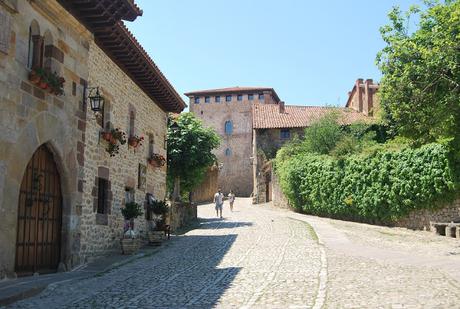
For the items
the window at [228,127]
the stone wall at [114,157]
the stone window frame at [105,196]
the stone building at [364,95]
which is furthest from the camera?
the window at [228,127]

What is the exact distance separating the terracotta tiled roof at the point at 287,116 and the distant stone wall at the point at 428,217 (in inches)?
826

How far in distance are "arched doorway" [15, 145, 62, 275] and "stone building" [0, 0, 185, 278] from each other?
0.07 ft

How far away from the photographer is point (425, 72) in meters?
14.7

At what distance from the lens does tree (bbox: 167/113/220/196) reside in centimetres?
2542

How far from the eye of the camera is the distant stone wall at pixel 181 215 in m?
22.5

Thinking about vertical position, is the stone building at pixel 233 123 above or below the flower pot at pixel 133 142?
above

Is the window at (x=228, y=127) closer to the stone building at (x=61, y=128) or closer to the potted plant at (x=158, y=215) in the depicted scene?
the potted plant at (x=158, y=215)

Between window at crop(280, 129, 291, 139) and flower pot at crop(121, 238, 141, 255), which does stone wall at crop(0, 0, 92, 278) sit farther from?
window at crop(280, 129, 291, 139)

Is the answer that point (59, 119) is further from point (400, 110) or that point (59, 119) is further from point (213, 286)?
point (400, 110)

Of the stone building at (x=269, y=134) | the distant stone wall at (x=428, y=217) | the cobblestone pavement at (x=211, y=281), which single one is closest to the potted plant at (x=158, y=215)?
the cobblestone pavement at (x=211, y=281)

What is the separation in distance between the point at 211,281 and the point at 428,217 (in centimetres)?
1441

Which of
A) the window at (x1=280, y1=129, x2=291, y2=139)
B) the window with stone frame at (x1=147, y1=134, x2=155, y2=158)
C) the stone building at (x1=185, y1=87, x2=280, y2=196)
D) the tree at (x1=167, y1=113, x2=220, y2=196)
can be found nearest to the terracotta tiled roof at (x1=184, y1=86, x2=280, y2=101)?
the stone building at (x1=185, y1=87, x2=280, y2=196)

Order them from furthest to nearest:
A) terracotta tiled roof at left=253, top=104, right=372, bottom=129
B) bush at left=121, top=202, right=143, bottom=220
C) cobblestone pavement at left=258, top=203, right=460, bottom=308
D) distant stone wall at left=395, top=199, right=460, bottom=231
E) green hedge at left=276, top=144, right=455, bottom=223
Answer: terracotta tiled roof at left=253, top=104, right=372, bottom=129, green hedge at left=276, top=144, right=455, bottom=223, distant stone wall at left=395, top=199, right=460, bottom=231, bush at left=121, top=202, right=143, bottom=220, cobblestone pavement at left=258, top=203, right=460, bottom=308

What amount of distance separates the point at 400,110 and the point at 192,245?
814cm
